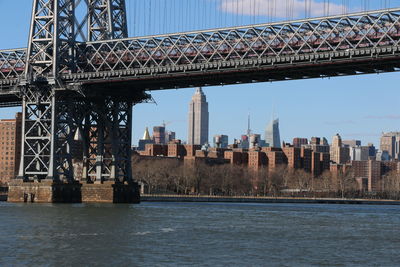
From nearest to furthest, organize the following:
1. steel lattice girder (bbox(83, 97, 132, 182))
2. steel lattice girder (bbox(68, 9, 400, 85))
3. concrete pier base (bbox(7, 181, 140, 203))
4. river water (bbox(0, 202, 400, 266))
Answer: river water (bbox(0, 202, 400, 266)) < steel lattice girder (bbox(68, 9, 400, 85)) < concrete pier base (bbox(7, 181, 140, 203)) < steel lattice girder (bbox(83, 97, 132, 182))

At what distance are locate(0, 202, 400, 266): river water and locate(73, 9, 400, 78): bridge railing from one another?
17526 mm

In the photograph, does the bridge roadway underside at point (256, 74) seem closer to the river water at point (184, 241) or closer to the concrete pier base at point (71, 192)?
the concrete pier base at point (71, 192)

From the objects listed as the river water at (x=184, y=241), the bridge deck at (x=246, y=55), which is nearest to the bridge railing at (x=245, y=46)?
the bridge deck at (x=246, y=55)

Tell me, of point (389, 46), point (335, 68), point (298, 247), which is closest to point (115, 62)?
point (335, 68)

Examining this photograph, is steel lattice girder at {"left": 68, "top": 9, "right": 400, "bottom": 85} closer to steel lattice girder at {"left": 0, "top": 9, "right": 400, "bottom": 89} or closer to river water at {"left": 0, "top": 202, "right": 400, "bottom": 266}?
steel lattice girder at {"left": 0, "top": 9, "right": 400, "bottom": 89}

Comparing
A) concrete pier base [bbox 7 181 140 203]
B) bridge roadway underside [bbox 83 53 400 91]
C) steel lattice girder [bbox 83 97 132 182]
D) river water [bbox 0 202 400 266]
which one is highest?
bridge roadway underside [bbox 83 53 400 91]

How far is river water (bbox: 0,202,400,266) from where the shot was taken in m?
48.8

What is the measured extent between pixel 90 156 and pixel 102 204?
11.1 metres

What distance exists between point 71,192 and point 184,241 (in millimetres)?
46736

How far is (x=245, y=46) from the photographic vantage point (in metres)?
95.9

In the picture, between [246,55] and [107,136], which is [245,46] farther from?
[107,136]

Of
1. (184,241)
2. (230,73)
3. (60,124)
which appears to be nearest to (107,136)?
(60,124)

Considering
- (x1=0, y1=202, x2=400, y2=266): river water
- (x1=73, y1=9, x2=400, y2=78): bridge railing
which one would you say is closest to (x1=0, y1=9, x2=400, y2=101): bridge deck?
(x1=73, y1=9, x2=400, y2=78): bridge railing

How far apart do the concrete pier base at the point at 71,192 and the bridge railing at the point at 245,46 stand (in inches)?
521
